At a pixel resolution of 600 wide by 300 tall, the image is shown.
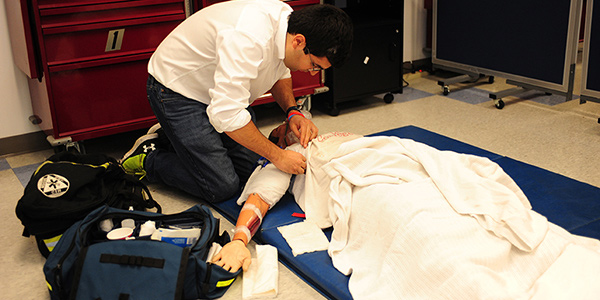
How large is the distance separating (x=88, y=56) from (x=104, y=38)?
0.12 meters

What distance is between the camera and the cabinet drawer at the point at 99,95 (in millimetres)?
2736

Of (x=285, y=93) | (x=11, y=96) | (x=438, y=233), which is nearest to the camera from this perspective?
(x=438, y=233)

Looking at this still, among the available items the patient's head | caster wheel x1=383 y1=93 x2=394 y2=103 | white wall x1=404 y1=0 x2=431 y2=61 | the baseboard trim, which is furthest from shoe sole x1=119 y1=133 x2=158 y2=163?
white wall x1=404 y1=0 x2=431 y2=61

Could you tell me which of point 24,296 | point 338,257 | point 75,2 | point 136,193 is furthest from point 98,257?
point 75,2

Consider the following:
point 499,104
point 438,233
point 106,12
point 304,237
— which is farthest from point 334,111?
point 438,233

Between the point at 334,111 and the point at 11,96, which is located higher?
the point at 11,96

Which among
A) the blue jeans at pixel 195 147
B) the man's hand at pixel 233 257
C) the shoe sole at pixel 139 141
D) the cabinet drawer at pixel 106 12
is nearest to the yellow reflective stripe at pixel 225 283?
the man's hand at pixel 233 257

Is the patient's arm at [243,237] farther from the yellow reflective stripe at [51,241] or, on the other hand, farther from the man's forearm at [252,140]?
the yellow reflective stripe at [51,241]

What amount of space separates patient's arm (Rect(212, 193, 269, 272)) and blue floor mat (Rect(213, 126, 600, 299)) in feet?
0.19

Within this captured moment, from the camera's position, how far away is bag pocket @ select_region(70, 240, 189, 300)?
1633 millimetres

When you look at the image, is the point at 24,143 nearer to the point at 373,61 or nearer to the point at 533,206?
the point at 373,61

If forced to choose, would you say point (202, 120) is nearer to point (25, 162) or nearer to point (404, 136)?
point (404, 136)

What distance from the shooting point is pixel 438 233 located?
1.54 metres

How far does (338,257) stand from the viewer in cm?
179
